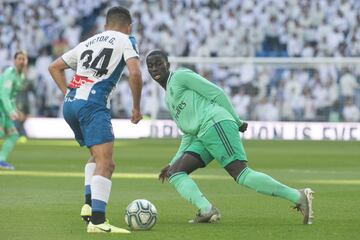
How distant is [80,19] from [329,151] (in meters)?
15.0

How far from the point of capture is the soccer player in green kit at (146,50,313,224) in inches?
464

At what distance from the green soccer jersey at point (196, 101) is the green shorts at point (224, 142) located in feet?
0.25

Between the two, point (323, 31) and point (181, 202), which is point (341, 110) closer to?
point (323, 31)

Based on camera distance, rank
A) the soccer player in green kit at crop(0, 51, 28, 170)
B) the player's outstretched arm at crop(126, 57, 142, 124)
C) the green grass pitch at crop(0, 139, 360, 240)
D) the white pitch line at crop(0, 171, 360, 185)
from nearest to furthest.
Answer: the player's outstretched arm at crop(126, 57, 142, 124)
the green grass pitch at crop(0, 139, 360, 240)
the white pitch line at crop(0, 171, 360, 185)
the soccer player in green kit at crop(0, 51, 28, 170)

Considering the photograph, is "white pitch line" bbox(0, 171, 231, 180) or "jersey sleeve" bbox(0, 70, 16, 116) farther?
"jersey sleeve" bbox(0, 70, 16, 116)

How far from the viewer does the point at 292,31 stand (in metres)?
37.9

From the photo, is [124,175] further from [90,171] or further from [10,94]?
[90,171]

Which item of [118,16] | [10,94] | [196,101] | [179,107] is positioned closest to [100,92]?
[118,16]

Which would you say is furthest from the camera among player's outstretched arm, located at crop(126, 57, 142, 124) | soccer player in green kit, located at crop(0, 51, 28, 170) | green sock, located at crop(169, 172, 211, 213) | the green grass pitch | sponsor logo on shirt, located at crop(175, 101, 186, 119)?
soccer player in green kit, located at crop(0, 51, 28, 170)

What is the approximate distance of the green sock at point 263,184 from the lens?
1169 cm

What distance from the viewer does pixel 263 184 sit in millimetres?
11711

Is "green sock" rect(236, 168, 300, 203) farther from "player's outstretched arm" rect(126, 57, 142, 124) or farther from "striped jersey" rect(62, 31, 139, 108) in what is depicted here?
"striped jersey" rect(62, 31, 139, 108)

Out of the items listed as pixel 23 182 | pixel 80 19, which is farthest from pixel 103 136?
pixel 80 19

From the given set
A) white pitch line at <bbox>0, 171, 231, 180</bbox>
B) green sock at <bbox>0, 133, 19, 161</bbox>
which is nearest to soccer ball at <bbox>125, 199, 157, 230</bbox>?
white pitch line at <bbox>0, 171, 231, 180</bbox>
